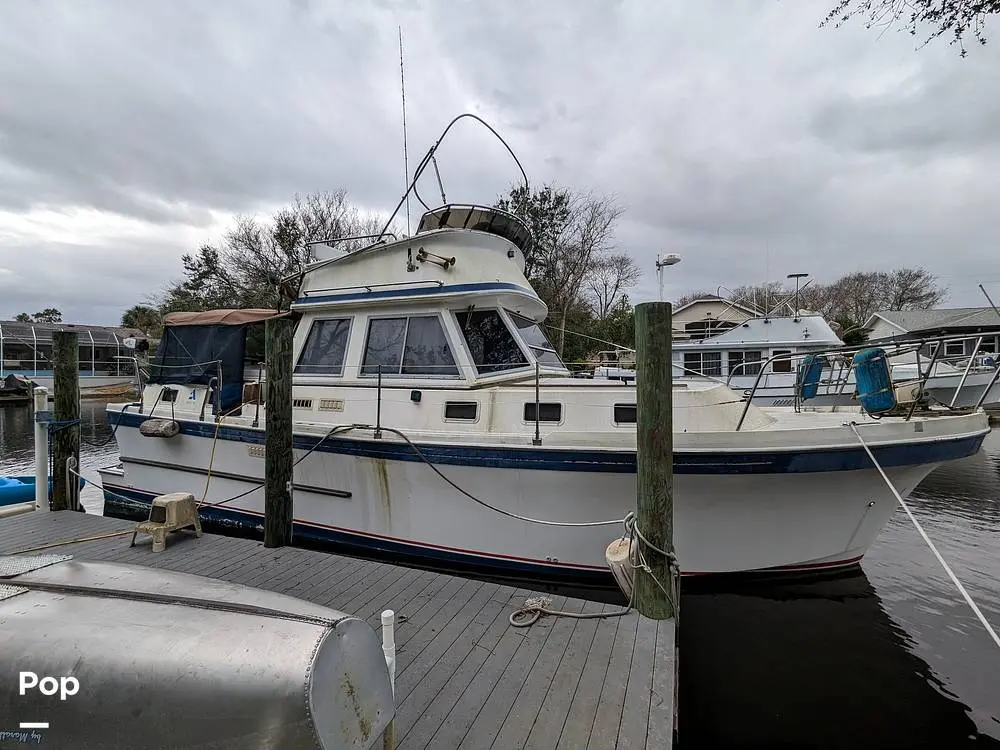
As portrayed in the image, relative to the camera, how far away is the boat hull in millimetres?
4180

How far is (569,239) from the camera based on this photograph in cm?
2389

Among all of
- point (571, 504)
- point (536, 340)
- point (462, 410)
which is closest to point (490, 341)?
point (536, 340)

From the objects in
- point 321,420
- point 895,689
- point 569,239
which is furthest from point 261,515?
point 569,239

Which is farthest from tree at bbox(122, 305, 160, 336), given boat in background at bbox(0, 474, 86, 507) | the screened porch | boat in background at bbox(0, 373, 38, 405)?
boat in background at bbox(0, 474, 86, 507)

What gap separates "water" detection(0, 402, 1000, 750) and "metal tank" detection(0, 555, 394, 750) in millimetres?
2764

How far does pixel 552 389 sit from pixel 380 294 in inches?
Result: 90.4

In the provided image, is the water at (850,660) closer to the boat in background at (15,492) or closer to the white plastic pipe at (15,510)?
the white plastic pipe at (15,510)

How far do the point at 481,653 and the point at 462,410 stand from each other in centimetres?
245

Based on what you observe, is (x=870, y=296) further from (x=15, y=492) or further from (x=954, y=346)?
(x=15, y=492)

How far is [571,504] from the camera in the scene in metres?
4.51

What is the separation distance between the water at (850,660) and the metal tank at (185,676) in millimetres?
2764

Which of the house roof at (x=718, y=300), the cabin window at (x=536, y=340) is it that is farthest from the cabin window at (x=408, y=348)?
the house roof at (x=718, y=300)

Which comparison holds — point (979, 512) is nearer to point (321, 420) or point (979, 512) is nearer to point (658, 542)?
point (658, 542)

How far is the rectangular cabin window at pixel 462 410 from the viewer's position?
195 inches
